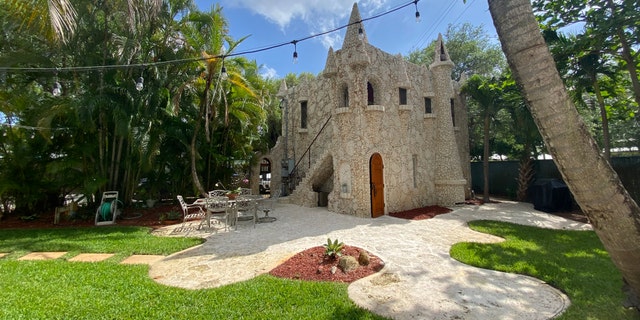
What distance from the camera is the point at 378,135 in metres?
11.1

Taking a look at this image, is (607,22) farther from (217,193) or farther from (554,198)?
(217,193)

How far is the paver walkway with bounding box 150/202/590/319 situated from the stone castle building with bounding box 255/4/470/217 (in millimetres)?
2000

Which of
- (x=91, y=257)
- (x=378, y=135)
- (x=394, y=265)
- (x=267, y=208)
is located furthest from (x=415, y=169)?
(x=91, y=257)

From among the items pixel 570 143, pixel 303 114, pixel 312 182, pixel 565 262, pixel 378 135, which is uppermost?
pixel 303 114

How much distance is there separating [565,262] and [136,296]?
774 centimetres

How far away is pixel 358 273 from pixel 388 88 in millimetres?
8969

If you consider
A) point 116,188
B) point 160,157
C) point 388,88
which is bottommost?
point 116,188

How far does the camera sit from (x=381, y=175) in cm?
1132

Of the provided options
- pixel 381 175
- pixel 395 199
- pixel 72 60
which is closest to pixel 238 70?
pixel 72 60

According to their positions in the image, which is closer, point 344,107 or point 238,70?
point 344,107

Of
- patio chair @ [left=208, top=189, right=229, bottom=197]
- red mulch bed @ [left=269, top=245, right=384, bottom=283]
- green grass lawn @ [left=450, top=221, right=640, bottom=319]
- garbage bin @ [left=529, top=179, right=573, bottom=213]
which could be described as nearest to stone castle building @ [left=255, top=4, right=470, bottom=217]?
garbage bin @ [left=529, top=179, right=573, bottom=213]

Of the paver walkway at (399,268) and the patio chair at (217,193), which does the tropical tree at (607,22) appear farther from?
the patio chair at (217,193)

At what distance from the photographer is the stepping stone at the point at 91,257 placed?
5.62 meters

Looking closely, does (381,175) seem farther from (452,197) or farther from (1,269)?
(1,269)
